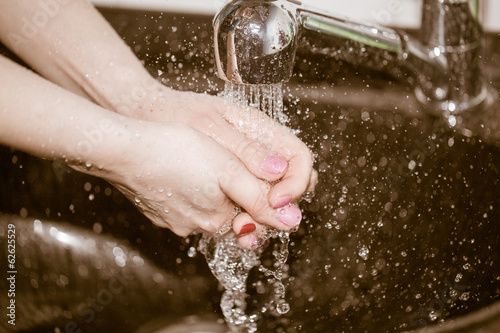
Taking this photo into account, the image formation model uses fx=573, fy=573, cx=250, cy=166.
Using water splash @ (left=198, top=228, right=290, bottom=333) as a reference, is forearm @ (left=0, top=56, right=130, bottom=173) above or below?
above

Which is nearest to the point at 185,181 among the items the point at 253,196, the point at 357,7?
the point at 253,196

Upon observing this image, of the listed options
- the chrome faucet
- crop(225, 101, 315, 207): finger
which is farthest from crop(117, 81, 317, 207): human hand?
the chrome faucet

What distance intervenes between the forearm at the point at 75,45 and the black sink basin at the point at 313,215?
0.07 metres

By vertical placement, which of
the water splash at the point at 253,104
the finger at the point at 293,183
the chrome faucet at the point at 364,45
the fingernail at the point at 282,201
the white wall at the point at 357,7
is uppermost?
the white wall at the point at 357,7

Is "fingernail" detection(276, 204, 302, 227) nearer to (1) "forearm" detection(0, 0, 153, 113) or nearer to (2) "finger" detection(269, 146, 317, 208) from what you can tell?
(2) "finger" detection(269, 146, 317, 208)

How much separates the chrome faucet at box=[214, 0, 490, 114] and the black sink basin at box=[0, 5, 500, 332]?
0.03 meters

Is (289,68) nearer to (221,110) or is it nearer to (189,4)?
(221,110)

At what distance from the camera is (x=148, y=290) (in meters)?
0.60

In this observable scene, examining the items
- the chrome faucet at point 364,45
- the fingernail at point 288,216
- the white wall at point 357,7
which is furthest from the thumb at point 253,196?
the white wall at point 357,7

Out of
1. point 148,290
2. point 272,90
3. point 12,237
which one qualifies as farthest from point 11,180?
point 272,90

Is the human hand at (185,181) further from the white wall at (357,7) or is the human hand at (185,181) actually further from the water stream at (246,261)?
the white wall at (357,7)

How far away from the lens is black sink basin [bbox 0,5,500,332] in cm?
56

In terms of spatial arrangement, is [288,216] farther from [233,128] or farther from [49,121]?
[49,121]

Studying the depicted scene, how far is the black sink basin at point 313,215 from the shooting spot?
56 centimetres
